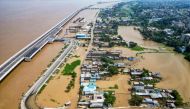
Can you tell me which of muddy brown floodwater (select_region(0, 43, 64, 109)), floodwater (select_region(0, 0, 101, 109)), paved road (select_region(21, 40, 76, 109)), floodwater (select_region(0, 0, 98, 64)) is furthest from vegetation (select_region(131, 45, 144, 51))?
floodwater (select_region(0, 0, 98, 64))

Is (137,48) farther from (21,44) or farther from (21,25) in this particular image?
(21,25)

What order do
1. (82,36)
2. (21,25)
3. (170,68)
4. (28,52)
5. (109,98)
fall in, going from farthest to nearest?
Answer: (21,25) < (82,36) < (28,52) < (170,68) < (109,98)

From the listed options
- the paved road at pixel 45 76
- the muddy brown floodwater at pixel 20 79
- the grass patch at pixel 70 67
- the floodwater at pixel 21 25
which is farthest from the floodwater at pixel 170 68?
the floodwater at pixel 21 25

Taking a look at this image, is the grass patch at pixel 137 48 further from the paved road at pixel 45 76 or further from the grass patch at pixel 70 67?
the grass patch at pixel 70 67

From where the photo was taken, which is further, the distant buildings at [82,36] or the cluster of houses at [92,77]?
the distant buildings at [82,36]

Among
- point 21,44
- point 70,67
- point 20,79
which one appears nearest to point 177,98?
point 70,67

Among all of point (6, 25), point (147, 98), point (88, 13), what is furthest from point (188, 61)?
point (88, 13)
